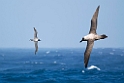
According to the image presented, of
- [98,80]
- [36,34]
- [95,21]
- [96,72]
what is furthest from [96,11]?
[96,72]

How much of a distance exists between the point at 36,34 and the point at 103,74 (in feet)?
371

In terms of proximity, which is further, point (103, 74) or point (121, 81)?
point (103, 74)

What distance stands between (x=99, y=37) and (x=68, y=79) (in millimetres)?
122142

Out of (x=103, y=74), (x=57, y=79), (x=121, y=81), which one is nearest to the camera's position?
(x=121, y=81)

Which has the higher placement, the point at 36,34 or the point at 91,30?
the point at 36,34

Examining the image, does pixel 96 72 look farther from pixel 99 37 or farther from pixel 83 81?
pixel 99 37

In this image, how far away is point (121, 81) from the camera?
128m

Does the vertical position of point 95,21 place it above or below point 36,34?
below

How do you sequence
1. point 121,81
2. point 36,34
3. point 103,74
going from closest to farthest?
1. point 36,34
2. point 121,81
3. point 103,74

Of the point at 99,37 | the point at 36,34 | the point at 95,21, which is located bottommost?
the point at 99,37

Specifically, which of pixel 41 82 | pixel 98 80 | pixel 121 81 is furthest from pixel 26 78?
pixel 121 81

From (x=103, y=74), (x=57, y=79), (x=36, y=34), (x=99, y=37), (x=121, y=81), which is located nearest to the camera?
(x=99, y=37)

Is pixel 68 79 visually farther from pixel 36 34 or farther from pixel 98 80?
pixel 36 34

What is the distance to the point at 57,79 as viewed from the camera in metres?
137
